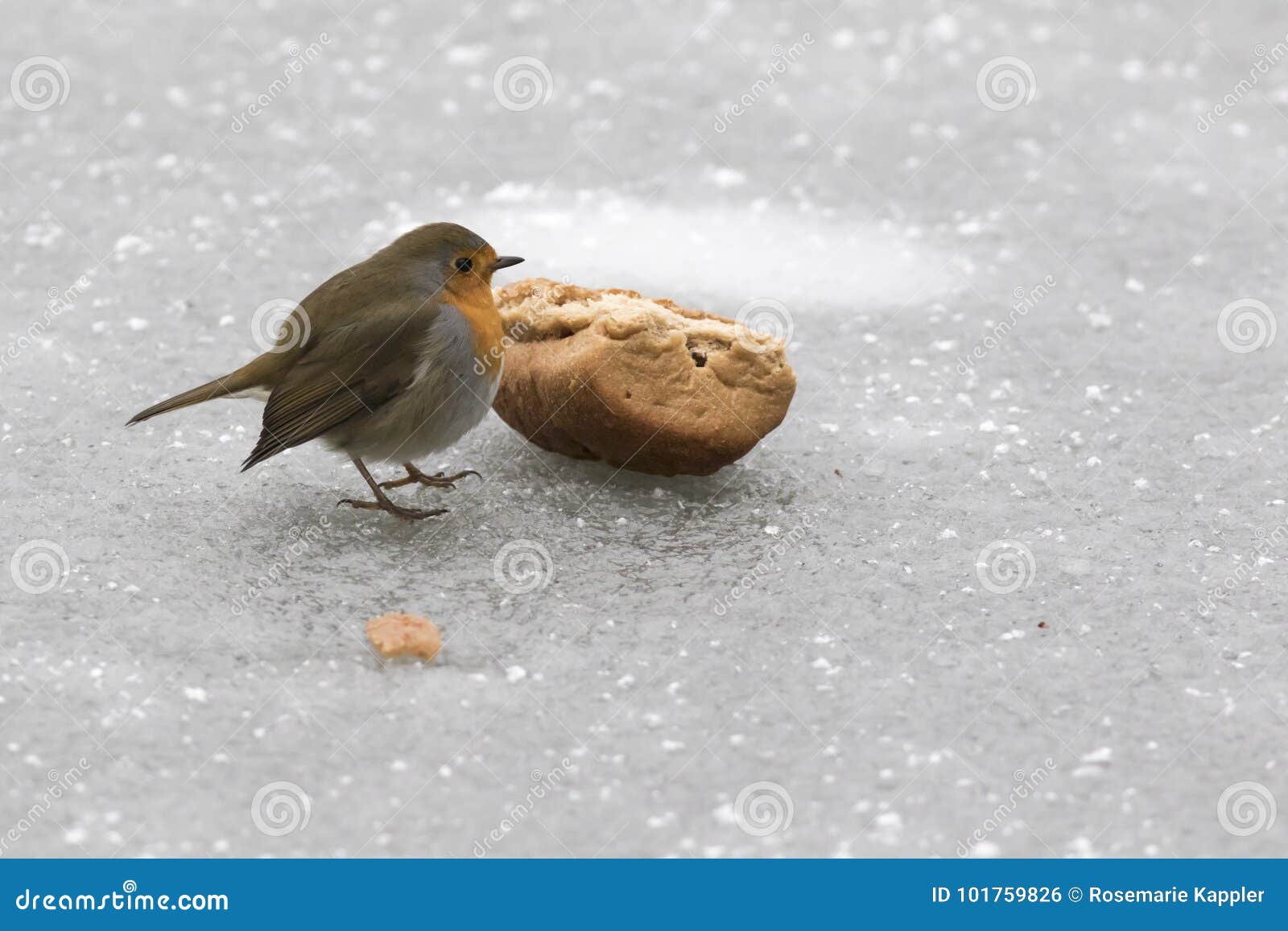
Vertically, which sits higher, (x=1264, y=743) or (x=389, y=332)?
(x=389, y=332)

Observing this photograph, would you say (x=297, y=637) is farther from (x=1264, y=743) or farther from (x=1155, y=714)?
(x=1264, y=743)

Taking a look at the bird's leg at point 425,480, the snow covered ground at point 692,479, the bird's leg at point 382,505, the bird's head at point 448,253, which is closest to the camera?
the snow covered ground at point 692,479

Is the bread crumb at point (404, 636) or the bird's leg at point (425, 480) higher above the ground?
the bread crumb at point (404, 636)

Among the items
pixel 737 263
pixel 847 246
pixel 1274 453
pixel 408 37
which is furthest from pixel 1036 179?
pixel 408 37

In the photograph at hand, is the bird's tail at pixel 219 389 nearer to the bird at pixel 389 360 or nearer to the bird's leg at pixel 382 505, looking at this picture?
the bird at pixel 389 360

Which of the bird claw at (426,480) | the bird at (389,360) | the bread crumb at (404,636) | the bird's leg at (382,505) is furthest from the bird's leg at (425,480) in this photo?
the bread crumb at (404,636)
